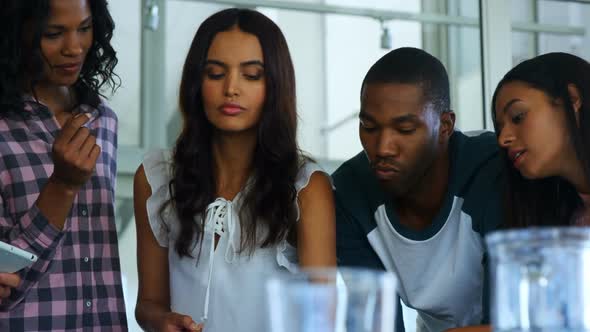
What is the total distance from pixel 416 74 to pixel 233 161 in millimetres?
382

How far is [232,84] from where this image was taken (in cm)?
155

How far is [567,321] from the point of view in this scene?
2.19 feet

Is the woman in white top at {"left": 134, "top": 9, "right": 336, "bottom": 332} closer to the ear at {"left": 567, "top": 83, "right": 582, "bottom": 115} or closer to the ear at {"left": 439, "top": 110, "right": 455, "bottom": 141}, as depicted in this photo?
the ear at {"left": 439, "top": 110, "right": 455, "bottom": 141}

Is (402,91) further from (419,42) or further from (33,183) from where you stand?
(419,42)

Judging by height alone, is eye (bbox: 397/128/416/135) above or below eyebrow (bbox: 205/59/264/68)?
below

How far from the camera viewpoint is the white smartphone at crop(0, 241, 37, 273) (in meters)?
1.32

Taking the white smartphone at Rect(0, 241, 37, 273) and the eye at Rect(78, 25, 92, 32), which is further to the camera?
the eye at Rect(78, 25, 92, 32)

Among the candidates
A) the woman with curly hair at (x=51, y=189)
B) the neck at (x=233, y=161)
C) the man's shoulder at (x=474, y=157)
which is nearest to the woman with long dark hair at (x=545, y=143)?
the man's shoulder at (x=474, y=157)

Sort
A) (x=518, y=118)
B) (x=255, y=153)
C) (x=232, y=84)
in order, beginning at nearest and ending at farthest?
1. (x=518, y=118)
2. (x=232, y=84)
3. (x=255, y=153)

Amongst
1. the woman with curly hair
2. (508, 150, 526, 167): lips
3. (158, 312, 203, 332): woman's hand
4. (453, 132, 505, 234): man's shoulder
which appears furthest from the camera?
(453, 132, 505, 234): man's shoulder

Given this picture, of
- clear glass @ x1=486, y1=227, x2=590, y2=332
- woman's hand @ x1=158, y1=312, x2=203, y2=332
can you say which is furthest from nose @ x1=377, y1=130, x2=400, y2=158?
clear glass @ x1=486, y1=227, x2=590, y2=332

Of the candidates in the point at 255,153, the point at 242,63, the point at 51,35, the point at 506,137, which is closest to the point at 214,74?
the point at 242,63

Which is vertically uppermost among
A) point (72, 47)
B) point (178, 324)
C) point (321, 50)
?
point (321, 50)

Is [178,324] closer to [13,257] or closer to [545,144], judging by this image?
[13,257]
